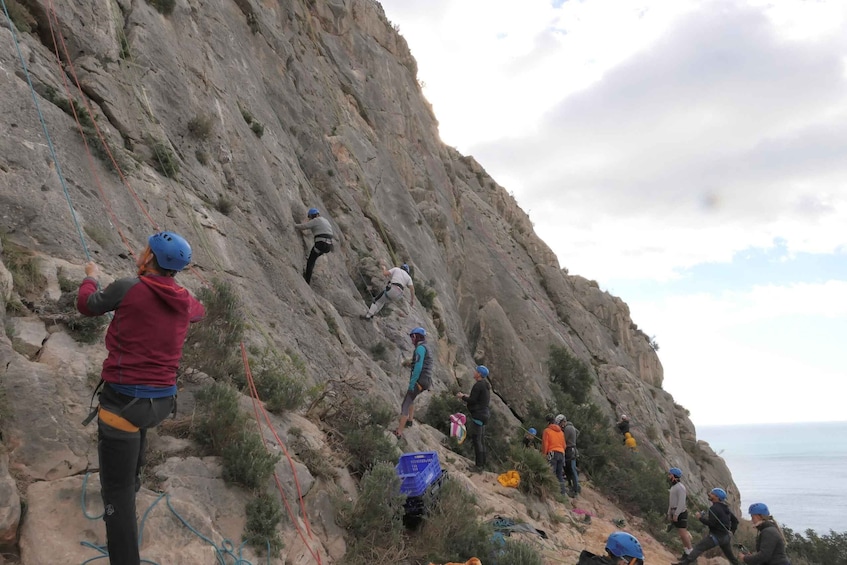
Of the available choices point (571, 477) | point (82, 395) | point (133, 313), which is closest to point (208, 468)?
point (82, 395)

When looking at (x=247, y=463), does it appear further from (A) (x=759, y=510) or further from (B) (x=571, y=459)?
(B) (x=571, y=459)

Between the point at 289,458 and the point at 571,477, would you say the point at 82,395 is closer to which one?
the point at 289,458

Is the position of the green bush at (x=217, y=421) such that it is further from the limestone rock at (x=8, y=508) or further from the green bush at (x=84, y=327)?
the limestone rock at (x=8, y=508)

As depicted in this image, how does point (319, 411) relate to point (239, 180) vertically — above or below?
below

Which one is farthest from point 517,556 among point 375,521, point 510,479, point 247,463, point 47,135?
point 47,135

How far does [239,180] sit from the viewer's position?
459 inches

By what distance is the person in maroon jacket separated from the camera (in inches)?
143

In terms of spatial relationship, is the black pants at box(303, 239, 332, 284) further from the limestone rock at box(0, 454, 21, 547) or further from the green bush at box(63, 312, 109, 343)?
the limestone rock at box(0, 454, 21, 547)

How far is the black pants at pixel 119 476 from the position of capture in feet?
11.9

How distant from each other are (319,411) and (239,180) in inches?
246

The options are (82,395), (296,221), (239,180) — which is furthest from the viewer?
(296,221)

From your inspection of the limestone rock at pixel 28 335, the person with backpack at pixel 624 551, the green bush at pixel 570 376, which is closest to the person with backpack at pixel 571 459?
the green bush at pixel 570 376

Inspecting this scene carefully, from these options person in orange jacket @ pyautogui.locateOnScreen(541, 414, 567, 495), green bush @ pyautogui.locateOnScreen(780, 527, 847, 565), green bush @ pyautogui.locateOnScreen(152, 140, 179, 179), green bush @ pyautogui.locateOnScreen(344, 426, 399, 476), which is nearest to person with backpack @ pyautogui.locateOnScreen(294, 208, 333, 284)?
green bush @ pyautogui.locateOnScreen(152, 140, 179, 179)

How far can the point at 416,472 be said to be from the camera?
6578 mm
